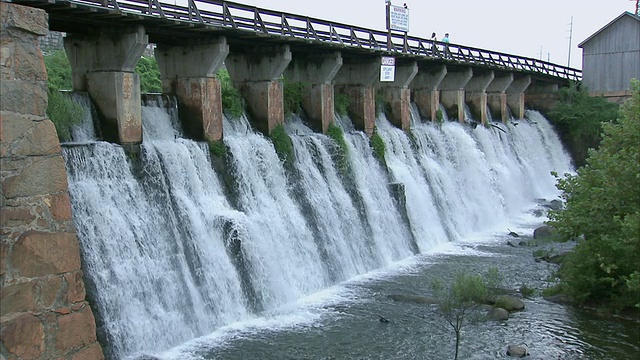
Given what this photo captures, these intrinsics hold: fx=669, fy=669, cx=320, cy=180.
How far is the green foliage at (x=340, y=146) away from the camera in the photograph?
22062mm

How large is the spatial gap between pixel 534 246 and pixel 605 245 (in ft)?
28.7

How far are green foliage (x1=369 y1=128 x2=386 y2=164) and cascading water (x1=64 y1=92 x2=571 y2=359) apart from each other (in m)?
0.26

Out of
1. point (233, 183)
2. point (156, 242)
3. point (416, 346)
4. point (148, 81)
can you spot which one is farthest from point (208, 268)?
point (148, 81)

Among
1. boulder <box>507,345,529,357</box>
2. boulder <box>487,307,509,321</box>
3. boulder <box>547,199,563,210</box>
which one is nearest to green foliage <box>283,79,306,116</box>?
boulder <box>487,307,509,321</box>

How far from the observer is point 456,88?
111 feet

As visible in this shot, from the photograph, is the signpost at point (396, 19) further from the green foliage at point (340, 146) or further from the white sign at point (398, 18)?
the green foliage at point (340, 146)

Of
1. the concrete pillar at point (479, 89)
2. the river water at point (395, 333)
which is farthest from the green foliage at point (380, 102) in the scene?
the river water at point (395, 333)

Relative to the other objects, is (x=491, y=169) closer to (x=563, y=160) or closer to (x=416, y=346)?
(x=563, y=160)

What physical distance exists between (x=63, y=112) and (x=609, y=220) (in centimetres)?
1224

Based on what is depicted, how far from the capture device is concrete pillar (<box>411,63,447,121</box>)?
3103cm

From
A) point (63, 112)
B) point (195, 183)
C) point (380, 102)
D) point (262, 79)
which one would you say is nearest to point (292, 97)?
point (262, 79)

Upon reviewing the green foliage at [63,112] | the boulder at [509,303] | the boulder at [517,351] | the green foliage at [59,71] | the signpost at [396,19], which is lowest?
the boulder at [517,351]

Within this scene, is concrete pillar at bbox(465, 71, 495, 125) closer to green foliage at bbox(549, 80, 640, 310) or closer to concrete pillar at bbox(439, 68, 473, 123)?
concrete pillar at bbox(439, 68, 473, 123)

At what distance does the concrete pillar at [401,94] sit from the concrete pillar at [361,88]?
223 centimetres
